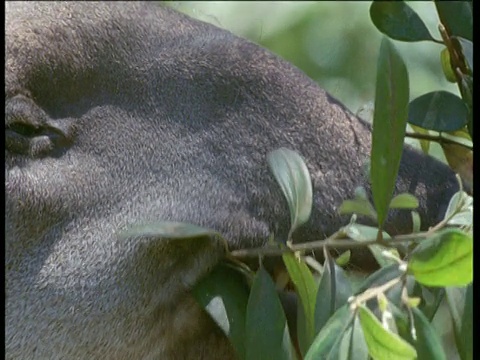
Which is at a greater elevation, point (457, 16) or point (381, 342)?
point (457, 16)

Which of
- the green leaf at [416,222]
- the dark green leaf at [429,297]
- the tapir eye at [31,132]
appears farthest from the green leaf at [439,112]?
the tapir eye at [31,132]

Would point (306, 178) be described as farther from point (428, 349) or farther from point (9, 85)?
point (9, 85)

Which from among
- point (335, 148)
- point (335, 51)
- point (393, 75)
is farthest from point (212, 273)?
point (335, 51)

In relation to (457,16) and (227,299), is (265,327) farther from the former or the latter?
(457,16)

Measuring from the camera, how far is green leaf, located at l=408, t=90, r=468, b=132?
1.16 m

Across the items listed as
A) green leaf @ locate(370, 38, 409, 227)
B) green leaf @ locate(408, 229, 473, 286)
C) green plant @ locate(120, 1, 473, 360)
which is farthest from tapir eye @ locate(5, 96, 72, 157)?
green leaf @ locate(408, 229, 473, 286)

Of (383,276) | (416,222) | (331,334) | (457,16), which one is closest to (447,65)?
(457,16)

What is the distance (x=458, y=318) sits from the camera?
3.15ft

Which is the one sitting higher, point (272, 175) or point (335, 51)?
point (272, 175)

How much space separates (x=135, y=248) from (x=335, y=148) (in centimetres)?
32

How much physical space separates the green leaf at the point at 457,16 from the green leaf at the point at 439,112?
8 cm

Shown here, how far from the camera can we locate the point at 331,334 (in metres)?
0.91

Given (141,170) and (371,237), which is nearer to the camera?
(371,237)

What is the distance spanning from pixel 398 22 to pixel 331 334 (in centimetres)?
49
